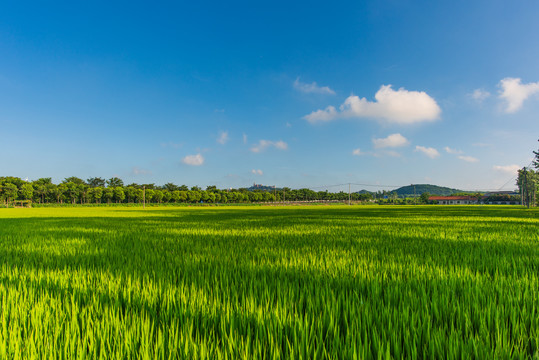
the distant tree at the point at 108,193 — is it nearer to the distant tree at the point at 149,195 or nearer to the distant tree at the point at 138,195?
the distant tree at the point at 138,195

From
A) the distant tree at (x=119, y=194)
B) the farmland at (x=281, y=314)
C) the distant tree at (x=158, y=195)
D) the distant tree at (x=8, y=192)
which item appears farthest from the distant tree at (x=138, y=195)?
the farmland at (x=281, y=314)

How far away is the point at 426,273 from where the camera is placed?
2455 mm

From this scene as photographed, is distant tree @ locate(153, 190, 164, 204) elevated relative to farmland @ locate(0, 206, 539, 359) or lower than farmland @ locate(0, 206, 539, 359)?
lower

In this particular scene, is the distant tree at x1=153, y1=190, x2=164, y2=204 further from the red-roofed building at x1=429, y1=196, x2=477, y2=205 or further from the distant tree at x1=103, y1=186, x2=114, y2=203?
the red-roofed building at x1=429, y1=196, x2=477, y2=205

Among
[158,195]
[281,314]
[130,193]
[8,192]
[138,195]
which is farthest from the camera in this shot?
[158,195]

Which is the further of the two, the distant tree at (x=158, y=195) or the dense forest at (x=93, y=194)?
the distant tree at (x=158, y=195)

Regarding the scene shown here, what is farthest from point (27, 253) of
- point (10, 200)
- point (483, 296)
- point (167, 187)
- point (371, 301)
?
point (167, 187)

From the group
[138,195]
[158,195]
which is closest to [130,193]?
[138,195]

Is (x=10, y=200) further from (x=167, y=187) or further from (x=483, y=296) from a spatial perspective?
(x=483, y=296)

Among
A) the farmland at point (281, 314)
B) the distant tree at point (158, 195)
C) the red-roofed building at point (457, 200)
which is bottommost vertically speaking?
the red-roofed building at point (457, 200)

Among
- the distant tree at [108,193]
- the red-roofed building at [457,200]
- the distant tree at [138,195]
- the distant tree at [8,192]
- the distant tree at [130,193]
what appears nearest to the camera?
the distant tree at [8,192]

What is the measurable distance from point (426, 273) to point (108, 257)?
397 cm

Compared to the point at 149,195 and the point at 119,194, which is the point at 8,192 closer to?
the point at 119,194

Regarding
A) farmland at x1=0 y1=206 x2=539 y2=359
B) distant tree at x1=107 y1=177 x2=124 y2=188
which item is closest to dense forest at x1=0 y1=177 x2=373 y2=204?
distant tree at x1=107 y1=177 x2=124 y2=188
